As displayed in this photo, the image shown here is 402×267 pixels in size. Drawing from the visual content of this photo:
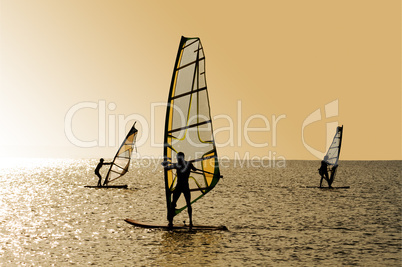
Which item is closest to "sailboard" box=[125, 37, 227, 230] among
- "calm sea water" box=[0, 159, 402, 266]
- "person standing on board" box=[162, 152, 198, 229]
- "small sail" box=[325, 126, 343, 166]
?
"person standing on board" box=[162, 152, 198, 229]

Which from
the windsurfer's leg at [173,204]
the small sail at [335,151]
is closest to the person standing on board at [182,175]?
the windsurfer's leg at [173,204]

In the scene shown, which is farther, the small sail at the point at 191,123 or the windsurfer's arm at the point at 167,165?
the small sail at the point at 191,123

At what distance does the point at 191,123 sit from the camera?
46.7 ft

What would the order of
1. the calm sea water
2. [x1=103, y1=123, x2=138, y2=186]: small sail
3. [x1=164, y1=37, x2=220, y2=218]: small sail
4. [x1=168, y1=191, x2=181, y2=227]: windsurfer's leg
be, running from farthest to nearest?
[x1=103, y1=123, x2=138, y2=186]: small sail → [x1=164, y1=37, x2=220, y2=218]: small sail → [x1=168, y1=191, x2=181, y2=227]: windsurfer's leg → the calm sea water

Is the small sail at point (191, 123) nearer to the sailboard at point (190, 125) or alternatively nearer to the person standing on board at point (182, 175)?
the sailboard at point (190, 125)

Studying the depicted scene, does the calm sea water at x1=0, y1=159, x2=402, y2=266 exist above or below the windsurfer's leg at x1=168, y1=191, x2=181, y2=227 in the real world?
below

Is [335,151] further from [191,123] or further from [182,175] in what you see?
[182,175]

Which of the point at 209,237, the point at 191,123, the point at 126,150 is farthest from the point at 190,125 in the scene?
the point at 126,150

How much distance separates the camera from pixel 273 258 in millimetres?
11414

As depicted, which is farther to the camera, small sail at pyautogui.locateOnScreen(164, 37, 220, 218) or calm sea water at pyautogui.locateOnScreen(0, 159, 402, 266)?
small sail at pyautogui.locateOnScreen(164, 37, 220, 218)

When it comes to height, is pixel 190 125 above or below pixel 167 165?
above

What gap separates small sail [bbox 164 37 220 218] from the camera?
14062mm

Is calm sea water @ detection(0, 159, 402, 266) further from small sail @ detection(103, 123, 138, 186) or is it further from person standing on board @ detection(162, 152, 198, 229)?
small sail @ detection(103, 123, 138, 186)

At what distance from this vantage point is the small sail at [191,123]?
14062mm
